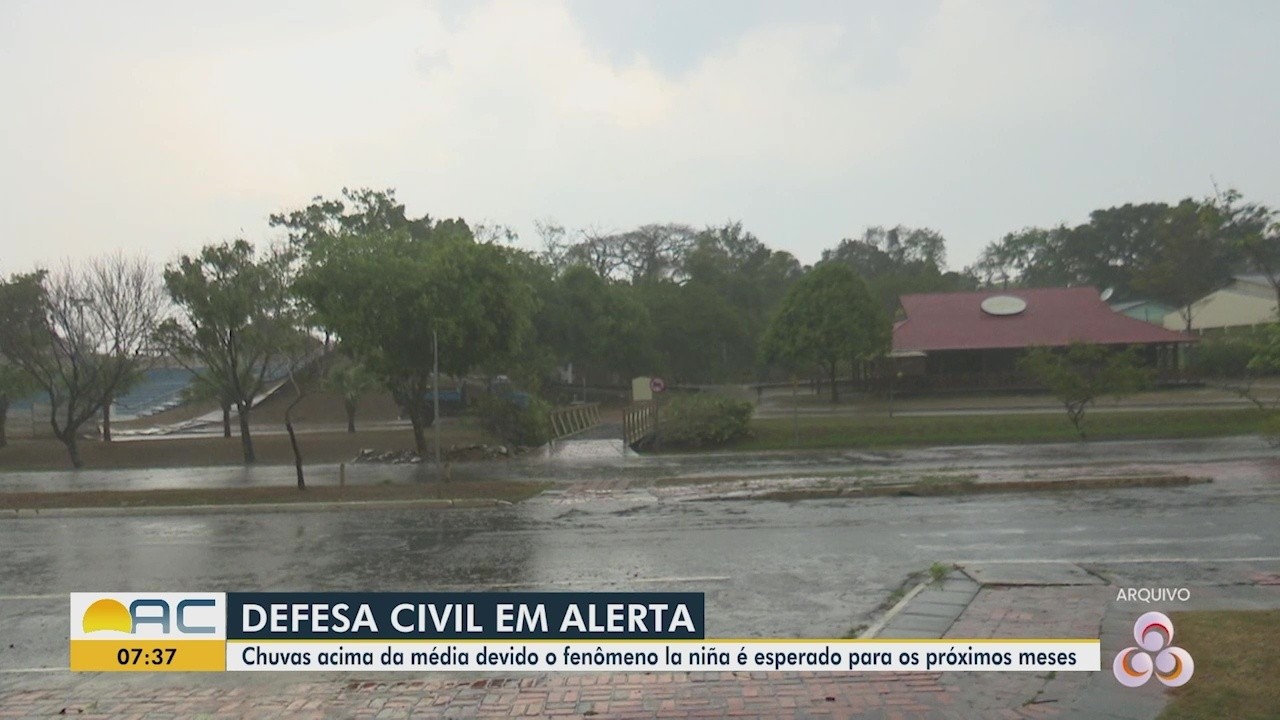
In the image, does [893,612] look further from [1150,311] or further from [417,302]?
[1150,311]

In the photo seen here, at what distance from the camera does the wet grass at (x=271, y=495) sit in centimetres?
1945

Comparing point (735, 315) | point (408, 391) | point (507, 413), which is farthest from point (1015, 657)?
point (735, 315)

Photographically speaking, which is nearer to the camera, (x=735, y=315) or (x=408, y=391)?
(x=408, y=391)

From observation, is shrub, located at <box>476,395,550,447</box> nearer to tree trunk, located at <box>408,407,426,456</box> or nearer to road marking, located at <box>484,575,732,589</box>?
tree trunk, located at <box>408,407,426,456</box>

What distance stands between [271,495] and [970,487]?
12726 millimetres

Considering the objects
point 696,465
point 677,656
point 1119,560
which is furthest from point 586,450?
point 677,656

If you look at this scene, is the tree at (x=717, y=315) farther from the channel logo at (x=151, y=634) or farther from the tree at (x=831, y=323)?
the channel logo at (x=151, y=634)

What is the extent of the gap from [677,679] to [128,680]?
155 inches

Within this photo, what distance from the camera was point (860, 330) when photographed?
50.9 m

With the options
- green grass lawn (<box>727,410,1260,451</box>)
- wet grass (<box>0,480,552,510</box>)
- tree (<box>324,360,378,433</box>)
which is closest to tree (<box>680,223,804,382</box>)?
tree (<box>324,360,378,433</box>)

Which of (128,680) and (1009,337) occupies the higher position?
(1009,337)

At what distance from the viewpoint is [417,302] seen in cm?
2920

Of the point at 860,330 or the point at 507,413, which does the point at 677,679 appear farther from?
the point at 860,330

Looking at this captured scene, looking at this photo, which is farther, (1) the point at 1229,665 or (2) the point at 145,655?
(2) the point at 145,655
